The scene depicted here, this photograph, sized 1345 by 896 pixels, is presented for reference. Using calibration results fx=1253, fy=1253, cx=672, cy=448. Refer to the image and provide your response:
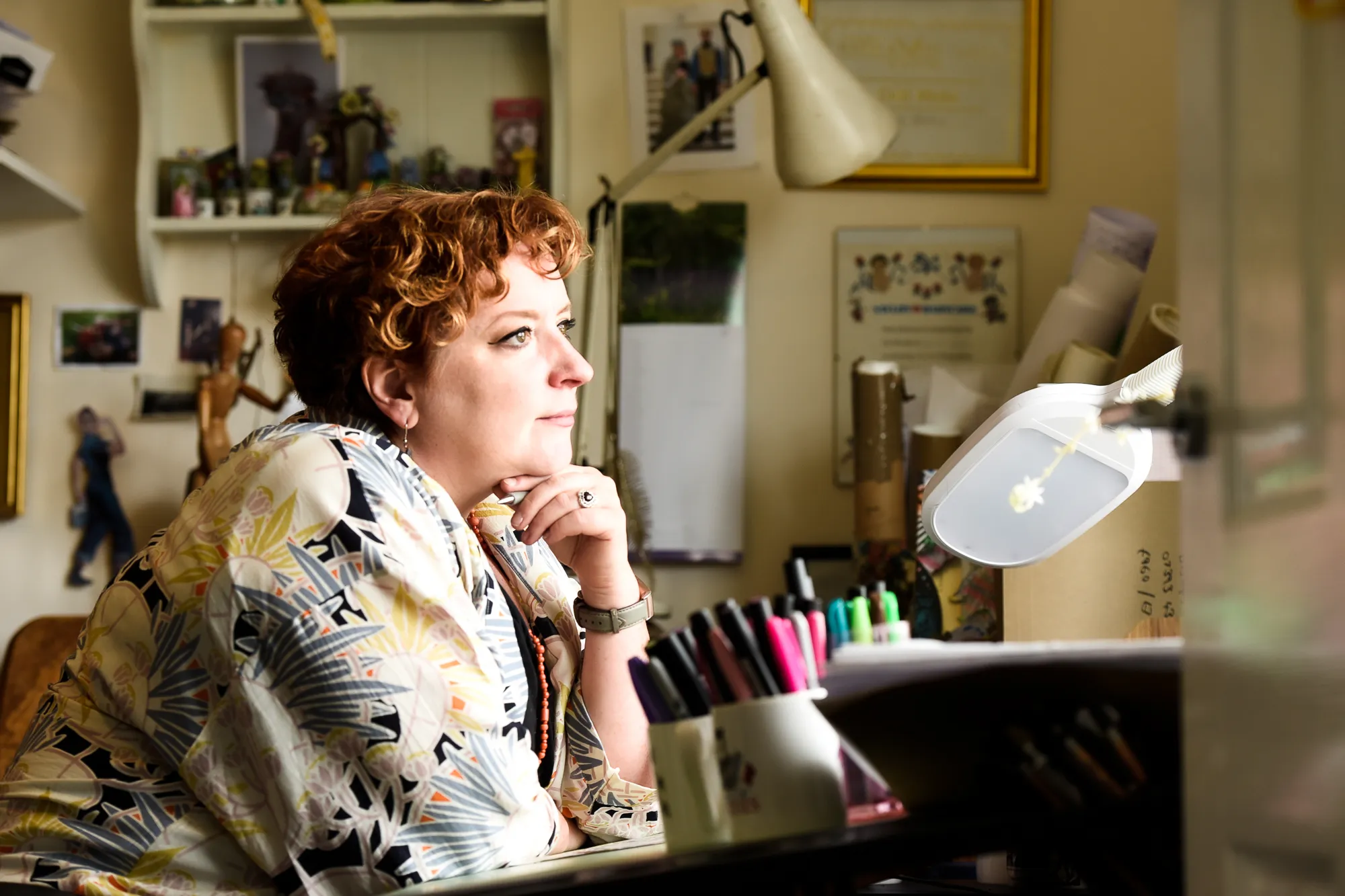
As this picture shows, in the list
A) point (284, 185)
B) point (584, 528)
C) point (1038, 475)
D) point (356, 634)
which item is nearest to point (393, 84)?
point (284, 185)

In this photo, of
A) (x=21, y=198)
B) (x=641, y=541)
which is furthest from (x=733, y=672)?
(x=21, y=198)

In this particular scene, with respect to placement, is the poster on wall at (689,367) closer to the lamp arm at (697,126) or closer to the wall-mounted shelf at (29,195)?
the lamp arm at (697,126)

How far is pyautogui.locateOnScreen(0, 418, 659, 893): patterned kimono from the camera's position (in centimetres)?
82

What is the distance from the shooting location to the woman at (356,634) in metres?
0.83

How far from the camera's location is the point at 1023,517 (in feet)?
2.57

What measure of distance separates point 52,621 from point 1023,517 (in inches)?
74.7

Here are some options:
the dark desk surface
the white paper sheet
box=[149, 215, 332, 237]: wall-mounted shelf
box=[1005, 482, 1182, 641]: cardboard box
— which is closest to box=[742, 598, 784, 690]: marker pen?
the dark desk surface

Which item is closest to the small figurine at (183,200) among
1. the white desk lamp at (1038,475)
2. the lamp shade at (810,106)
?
the lamp shade at (810,106)

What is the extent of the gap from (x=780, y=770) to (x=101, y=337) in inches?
80.8

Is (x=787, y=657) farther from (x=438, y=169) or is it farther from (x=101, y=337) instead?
(x=101, y=337)

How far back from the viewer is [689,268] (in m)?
2.25

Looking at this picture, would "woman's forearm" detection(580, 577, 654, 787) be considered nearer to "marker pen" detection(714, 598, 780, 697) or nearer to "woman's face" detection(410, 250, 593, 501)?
"woman's face" detection(410, 250, 593, 501)

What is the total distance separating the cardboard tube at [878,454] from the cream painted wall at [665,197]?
0.94 ft

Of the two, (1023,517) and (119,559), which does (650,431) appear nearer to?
(119,559)
